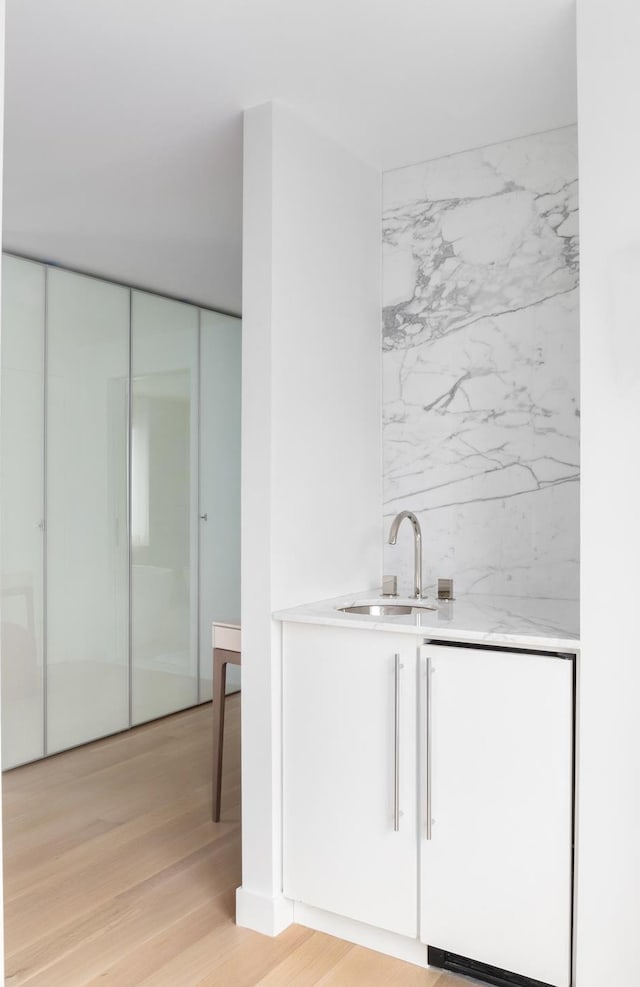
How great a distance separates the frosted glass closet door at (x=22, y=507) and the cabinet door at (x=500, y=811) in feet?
7.89

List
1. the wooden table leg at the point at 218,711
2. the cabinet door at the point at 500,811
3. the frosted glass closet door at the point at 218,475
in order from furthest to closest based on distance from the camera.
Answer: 1. the frosted glass closet door at the point at 218,475
2. the wooden table leg at the point at 218,711
3. the cabinet door at the point at 500,811

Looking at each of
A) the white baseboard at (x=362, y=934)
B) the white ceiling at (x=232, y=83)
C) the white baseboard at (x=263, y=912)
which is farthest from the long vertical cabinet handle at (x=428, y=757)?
the white ceiling at (x=232, y=83)

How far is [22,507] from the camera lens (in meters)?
3.90

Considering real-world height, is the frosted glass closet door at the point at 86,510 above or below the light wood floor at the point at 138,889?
above

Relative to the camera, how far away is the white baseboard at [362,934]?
2252mm

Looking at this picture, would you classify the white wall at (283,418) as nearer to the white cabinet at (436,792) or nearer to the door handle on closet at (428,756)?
the white cabinet at (436,792)

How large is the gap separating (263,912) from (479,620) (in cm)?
109

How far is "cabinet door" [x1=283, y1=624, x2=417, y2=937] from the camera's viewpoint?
224 centimetres

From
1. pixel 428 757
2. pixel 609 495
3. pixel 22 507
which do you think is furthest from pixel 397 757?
pixel 22 507

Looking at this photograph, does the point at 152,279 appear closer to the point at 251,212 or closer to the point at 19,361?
the point at 19,361

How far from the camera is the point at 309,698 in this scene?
94.6 inches

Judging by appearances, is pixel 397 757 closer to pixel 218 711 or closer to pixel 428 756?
pixel 428 756

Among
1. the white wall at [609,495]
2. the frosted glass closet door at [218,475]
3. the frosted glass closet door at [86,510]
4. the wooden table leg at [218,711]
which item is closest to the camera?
the white wall at [609,495]

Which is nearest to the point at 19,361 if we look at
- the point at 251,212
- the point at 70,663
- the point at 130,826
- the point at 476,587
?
the point at 70,663
